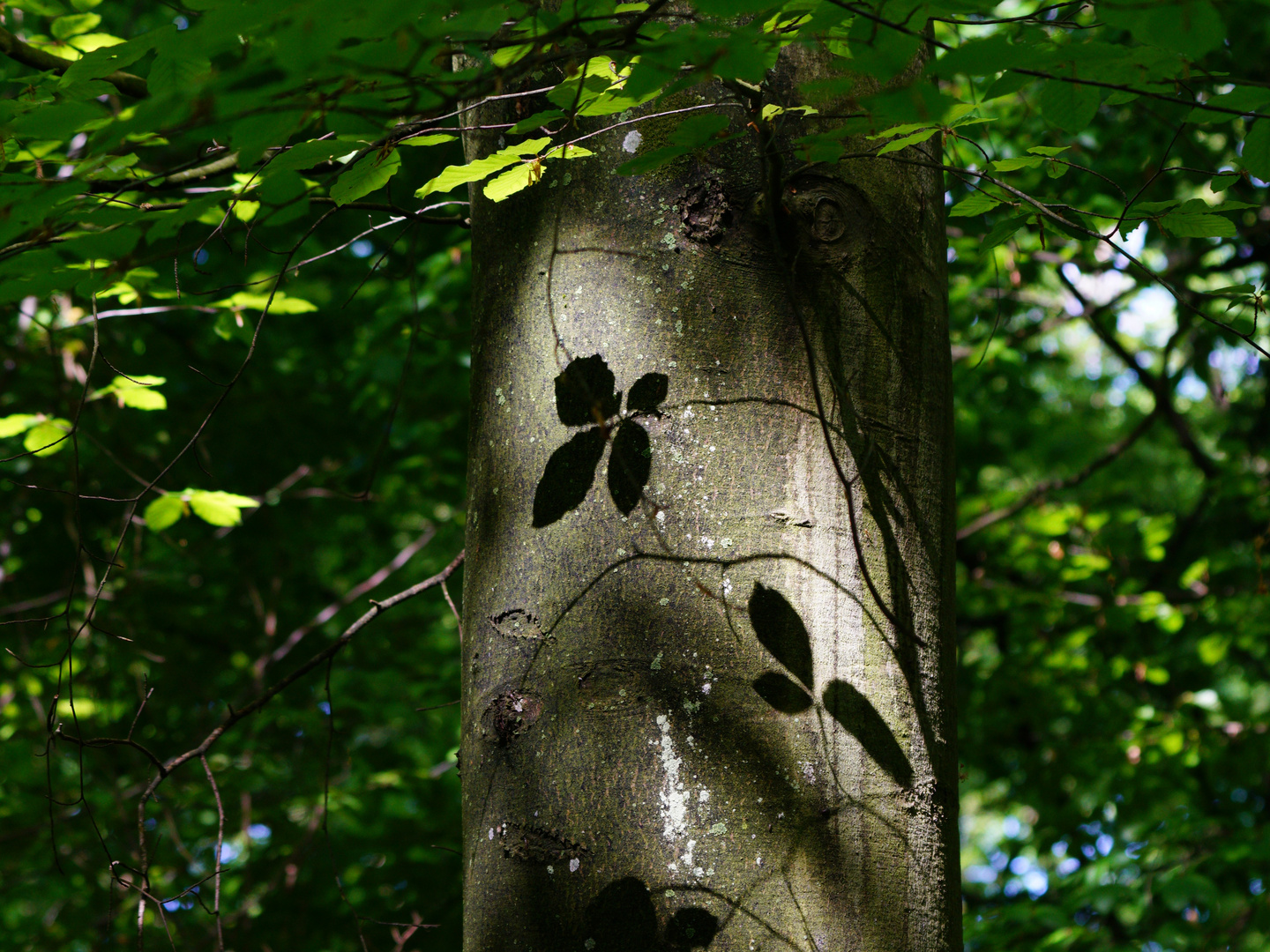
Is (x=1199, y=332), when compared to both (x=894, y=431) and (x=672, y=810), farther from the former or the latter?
(x=672, y=810)

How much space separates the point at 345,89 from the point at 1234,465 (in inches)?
183

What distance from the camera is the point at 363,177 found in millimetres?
1193

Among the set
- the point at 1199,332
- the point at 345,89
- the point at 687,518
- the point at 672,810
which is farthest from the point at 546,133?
the point at 1199,332

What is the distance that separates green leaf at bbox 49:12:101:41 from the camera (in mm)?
1908

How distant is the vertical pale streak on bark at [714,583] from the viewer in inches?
37.9

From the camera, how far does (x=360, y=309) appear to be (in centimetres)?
409

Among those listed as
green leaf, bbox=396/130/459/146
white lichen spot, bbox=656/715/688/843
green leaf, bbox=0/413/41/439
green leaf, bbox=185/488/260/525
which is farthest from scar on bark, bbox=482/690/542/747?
green leaf, bbox=0/413/41/439

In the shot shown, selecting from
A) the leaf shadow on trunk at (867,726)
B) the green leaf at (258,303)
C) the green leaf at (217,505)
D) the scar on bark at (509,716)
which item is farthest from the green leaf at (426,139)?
the green leaf at (217,505)

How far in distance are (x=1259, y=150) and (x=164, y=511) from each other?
252 centimetres

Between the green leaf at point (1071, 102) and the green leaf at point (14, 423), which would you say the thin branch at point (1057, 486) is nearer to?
the green leaf at point (1071, 102)

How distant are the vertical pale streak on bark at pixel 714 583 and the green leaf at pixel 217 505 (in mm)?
1504

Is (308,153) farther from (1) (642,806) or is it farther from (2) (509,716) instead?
(1) (642,806)

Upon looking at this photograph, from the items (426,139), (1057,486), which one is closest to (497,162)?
(426,139)

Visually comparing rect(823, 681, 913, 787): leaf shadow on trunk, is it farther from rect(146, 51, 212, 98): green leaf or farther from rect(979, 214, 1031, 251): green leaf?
rect(146, 51, 212, 98): green leaf
